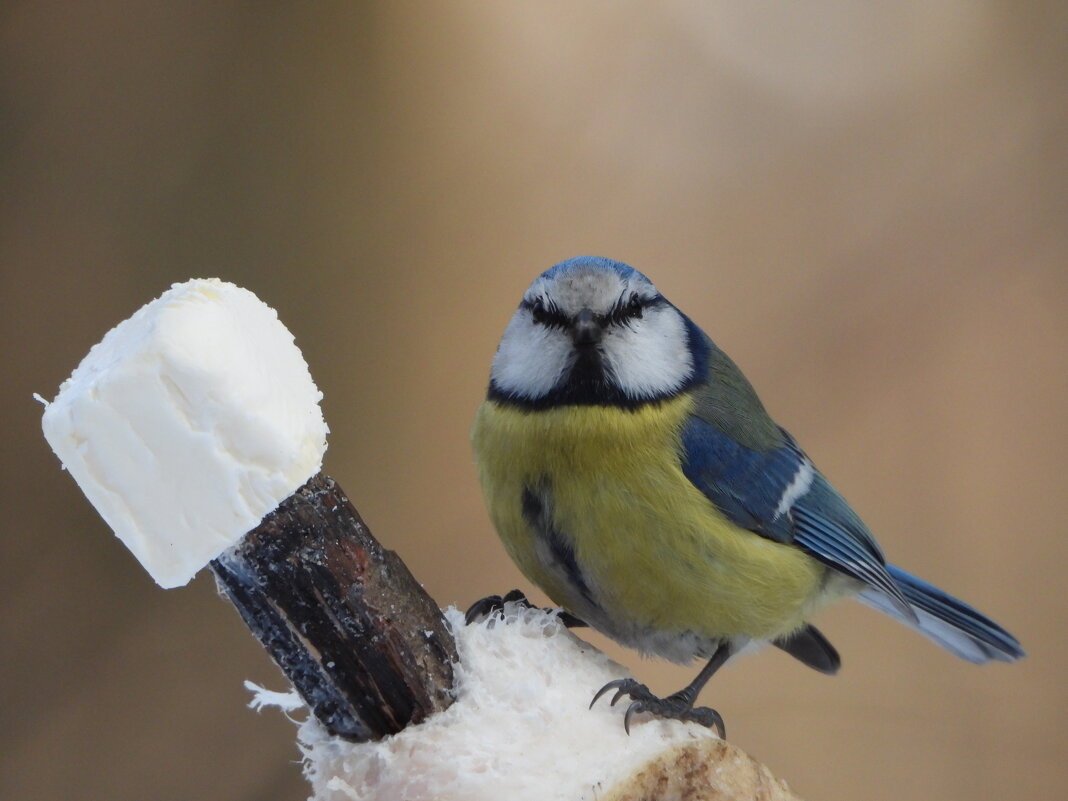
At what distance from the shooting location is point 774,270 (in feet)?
4.10

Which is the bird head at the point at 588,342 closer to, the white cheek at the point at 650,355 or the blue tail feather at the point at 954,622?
the white cheek at the point at 650,355

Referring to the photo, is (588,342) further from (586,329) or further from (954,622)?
(954,622)

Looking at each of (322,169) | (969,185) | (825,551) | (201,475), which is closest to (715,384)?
(825,551)

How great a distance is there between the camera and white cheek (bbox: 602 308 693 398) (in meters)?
0.72

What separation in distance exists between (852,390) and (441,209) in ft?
1.73

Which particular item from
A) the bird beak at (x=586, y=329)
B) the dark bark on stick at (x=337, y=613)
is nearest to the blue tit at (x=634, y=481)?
the bird beak at (x=586, y=329)

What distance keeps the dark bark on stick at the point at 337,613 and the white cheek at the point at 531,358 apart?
0.25 meters

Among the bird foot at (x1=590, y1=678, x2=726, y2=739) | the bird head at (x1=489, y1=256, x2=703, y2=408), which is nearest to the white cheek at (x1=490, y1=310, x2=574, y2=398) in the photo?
the bird head at (x1=489, y1=256, x2=703, y2=408)

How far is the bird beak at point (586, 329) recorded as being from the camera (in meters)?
0.69

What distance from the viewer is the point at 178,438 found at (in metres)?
0.43

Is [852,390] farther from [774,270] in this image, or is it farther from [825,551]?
[825,551]

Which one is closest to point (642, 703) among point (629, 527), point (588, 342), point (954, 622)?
point (629, 527)

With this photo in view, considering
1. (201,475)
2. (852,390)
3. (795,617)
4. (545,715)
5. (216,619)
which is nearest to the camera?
(201,475)

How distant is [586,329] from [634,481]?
11 cm
